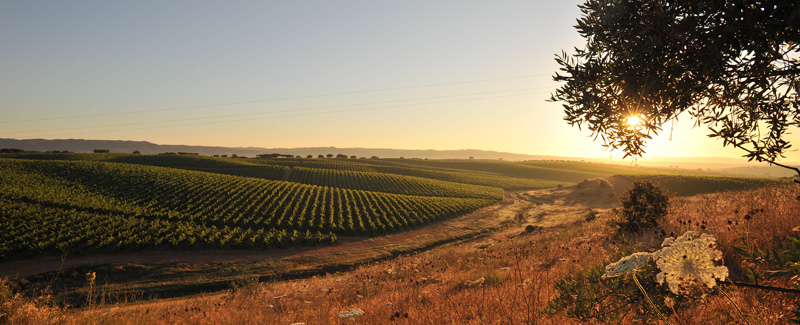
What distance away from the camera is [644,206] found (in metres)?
15.1

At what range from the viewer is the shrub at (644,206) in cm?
1424

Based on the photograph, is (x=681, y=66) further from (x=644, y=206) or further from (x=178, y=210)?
(x=178, y=210)

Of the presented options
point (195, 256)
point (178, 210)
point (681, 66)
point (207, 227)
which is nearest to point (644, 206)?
point (681, 66)

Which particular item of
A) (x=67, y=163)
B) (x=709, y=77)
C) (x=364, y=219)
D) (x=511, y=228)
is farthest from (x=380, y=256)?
(x=67, y=163)

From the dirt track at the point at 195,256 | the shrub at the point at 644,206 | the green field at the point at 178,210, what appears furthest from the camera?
the green field at the point at 178,210

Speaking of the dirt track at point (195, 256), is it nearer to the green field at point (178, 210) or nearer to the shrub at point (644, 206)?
the green field at point (178, 210)

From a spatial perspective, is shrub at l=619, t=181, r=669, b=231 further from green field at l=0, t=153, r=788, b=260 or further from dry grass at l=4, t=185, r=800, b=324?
green field at l=0, t=153, r=788, b=260

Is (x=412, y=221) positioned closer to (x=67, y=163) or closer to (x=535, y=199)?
(x=535, y=199)

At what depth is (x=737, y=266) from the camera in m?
5.94

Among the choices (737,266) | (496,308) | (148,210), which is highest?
(737,266)

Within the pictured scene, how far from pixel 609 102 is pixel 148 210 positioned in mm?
42370

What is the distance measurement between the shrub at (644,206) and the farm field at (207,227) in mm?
751

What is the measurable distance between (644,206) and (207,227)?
34097 mm

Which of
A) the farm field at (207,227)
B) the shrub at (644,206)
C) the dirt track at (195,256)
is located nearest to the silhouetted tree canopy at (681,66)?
the farm field at (207,227)
